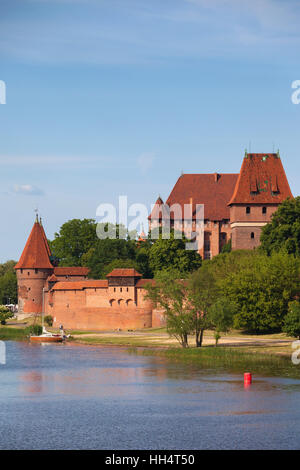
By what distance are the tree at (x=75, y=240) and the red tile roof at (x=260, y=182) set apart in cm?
2313

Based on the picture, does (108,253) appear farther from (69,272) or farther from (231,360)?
(231,360)

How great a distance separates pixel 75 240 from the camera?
101812 millimetres

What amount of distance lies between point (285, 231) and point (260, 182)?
18.8m

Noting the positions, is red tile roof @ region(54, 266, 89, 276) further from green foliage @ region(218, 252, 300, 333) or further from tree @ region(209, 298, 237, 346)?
tree @ region(209, 298, 237, 346)

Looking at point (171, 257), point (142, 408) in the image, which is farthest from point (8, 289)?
point (142, 408)

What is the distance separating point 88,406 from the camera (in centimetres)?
3297

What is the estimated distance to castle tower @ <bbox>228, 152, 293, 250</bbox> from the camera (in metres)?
85.7

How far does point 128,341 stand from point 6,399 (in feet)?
83.0

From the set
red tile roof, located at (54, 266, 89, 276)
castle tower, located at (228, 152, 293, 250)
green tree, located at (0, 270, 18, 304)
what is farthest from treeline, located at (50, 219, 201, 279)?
green tree, located at (0, 270, 18, 304)

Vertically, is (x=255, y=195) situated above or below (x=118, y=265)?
above

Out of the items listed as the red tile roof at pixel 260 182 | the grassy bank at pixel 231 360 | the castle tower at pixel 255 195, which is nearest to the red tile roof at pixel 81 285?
the castle tower at pixel 255 195

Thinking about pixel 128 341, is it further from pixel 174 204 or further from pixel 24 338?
pixel 174 204

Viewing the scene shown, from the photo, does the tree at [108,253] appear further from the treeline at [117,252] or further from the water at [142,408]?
the water at [142,408]

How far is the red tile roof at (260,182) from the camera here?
85.8 metres
